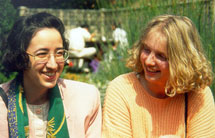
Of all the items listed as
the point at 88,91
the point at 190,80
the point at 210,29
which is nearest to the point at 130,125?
the point at 88,91

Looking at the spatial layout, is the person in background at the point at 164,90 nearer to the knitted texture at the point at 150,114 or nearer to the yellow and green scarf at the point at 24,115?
the knitted texture at the point at 150,114

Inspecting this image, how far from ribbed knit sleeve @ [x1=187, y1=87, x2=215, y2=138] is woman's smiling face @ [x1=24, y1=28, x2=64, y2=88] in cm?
115

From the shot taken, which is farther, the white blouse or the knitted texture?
the knitted texture

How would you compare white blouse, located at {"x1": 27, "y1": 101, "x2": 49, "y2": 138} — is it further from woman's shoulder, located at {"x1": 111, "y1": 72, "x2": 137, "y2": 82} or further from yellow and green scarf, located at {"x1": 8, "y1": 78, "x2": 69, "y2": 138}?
woman's shoulder, located at {"x1": 111, "y1": 72, "x2": 137, "y2": 82}

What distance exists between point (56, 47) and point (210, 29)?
189cm

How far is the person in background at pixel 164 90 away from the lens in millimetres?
2467

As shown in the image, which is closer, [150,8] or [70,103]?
[70,103]

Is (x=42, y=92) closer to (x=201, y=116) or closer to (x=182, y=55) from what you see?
(x=182, y=55)


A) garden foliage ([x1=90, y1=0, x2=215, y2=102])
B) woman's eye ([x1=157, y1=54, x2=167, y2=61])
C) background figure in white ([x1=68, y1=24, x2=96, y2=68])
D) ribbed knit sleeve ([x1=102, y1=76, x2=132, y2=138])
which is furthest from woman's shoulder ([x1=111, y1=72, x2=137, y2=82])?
background figure in white ([x1=68, y1=24, x2=96, y2=68])

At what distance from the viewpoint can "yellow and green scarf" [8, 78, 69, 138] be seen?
7.33 ft

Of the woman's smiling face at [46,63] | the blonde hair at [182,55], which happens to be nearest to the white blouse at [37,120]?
the woman's smiling face at [46,63]

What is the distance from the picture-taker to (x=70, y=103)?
2.52 meters

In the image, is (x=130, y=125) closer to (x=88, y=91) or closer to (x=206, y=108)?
(x=88, y=91)

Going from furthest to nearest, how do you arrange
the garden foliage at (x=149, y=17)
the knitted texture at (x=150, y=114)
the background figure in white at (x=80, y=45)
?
the background figure in white at (x=80, y=45)
the garden foliage at (x=149, y=17)
the knitted texture at (x=150, y=114)
